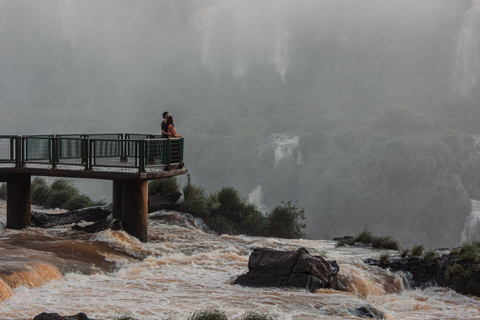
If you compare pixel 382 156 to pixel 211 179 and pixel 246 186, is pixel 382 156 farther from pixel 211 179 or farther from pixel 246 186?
pixel 211 179

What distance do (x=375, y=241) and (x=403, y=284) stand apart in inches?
198

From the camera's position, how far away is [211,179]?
10925 centimetres

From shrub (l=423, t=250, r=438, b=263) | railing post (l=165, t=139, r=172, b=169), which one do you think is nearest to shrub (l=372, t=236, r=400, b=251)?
shrub (l=423, t=250, r=438, b=263)

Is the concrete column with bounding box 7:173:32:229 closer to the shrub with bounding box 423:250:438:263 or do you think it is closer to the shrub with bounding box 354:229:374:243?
the shrub with bounding box 354:229:374:243

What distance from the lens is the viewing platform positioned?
16188 mm

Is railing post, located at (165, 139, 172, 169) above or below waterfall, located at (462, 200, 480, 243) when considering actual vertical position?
above

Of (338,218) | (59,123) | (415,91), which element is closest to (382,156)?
(338,218)

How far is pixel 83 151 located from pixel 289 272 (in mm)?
8217

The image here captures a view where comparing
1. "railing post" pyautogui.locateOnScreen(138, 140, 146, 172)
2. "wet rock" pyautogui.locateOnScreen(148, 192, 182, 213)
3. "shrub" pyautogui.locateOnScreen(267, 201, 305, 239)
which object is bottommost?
"shrub" pyautogui.locateOnScreen(267, 201, 305, 239)

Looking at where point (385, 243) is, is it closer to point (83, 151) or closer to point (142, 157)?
point (142, 157)

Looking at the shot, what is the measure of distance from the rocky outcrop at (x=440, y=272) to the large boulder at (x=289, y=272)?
3.27 metres

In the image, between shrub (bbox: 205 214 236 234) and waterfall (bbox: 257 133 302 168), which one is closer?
shrub (bbox: 205 214 236 234)

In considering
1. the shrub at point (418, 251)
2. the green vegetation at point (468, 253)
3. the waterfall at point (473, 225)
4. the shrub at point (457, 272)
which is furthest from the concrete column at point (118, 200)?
the waterfall at point (473, 225)

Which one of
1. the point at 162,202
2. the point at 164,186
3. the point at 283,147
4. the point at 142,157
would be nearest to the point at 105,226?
the point at 142,157
